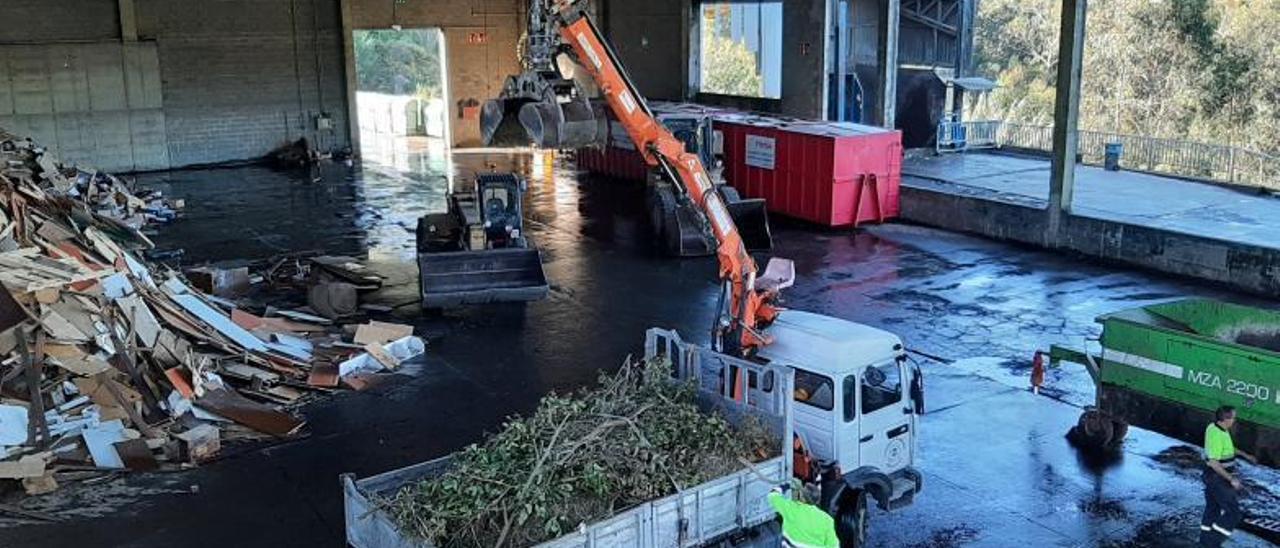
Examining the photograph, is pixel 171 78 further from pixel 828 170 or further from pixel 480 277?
pixel 828 170

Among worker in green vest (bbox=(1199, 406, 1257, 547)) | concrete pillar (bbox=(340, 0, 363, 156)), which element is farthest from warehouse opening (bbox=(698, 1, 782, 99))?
worker in green vest (bbox=(1199, 406, 1257, 547))

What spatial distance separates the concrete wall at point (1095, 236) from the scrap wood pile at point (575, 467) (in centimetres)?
1422

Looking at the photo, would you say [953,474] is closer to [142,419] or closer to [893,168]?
[142,419]

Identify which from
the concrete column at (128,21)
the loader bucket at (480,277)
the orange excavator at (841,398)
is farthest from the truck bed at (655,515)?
the concrete column at (128,21)

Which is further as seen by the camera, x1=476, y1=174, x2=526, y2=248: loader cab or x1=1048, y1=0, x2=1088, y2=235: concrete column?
x1=1048, y1=0, x2=1088, y2=235: concrete column

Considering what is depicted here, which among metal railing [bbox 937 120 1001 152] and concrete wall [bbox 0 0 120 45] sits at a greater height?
concrete wall [bbox 0 0 120 45]

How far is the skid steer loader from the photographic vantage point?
59.7ft

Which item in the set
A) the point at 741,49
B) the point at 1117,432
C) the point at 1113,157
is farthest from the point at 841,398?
the point at 741,49

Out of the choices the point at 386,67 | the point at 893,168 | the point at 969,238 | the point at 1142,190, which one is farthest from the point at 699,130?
the point at 386,67

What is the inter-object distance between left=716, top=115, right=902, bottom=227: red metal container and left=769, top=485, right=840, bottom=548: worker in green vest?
17572 mm

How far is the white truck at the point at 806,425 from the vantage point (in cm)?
842

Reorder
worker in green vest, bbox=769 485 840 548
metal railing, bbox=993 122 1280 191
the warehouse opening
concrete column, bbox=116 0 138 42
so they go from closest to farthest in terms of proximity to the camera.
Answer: worker in green vest, bbox=769 485 840 548 → metal railing, bbox=993 122 1280 191 → the warehouse opening → concrete column, bbox=116 0 138 42

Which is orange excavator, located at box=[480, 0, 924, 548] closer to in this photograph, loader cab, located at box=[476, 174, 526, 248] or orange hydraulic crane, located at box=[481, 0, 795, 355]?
orange hydraulic crane, located at box=[481, 0, 795, 355]

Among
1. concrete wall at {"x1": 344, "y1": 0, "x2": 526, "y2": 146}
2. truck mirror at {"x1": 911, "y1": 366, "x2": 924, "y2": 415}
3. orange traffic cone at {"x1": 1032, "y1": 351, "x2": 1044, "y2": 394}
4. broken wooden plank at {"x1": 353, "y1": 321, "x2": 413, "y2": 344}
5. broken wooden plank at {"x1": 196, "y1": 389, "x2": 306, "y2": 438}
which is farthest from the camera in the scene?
concrete wall at {"x1": 344, "y1": 0, "x2": 526, "y2": 146}
